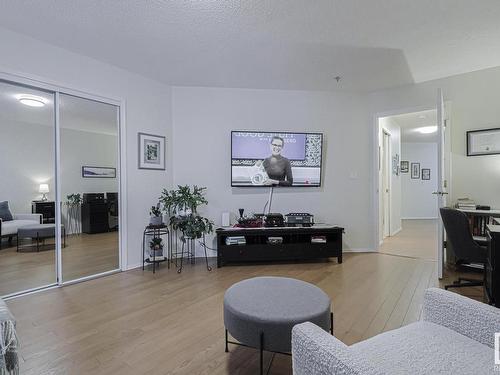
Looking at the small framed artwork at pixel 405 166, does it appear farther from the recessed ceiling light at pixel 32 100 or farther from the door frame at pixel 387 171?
the recessed ceiling light at pixel 32 100

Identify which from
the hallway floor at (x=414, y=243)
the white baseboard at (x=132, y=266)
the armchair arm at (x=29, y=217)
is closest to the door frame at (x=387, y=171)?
the hallway floor at (x=414, y=243)

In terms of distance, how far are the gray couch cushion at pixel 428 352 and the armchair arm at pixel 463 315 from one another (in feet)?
0.10

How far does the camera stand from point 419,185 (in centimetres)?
798

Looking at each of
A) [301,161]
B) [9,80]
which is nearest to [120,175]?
[9,80]

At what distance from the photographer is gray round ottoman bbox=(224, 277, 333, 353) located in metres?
1.40

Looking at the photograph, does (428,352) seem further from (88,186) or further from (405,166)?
(405,166)

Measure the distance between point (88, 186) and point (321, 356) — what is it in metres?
3.34

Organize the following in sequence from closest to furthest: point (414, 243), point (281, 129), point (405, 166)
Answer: point (281, 129) < point (414, 243) < point (405, 166)

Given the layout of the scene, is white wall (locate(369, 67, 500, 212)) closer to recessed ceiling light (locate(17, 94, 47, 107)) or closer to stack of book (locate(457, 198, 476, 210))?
stack of book (locate(457, 198, 476, 210))

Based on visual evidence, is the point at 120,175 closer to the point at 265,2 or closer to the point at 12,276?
the point at 12,276

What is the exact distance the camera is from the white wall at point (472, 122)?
132 inches

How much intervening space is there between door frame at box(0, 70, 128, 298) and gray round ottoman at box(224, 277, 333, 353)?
2.20m

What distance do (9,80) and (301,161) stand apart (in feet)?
11.1

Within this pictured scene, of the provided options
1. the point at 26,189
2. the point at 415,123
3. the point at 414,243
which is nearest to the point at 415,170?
the point at 415,123
